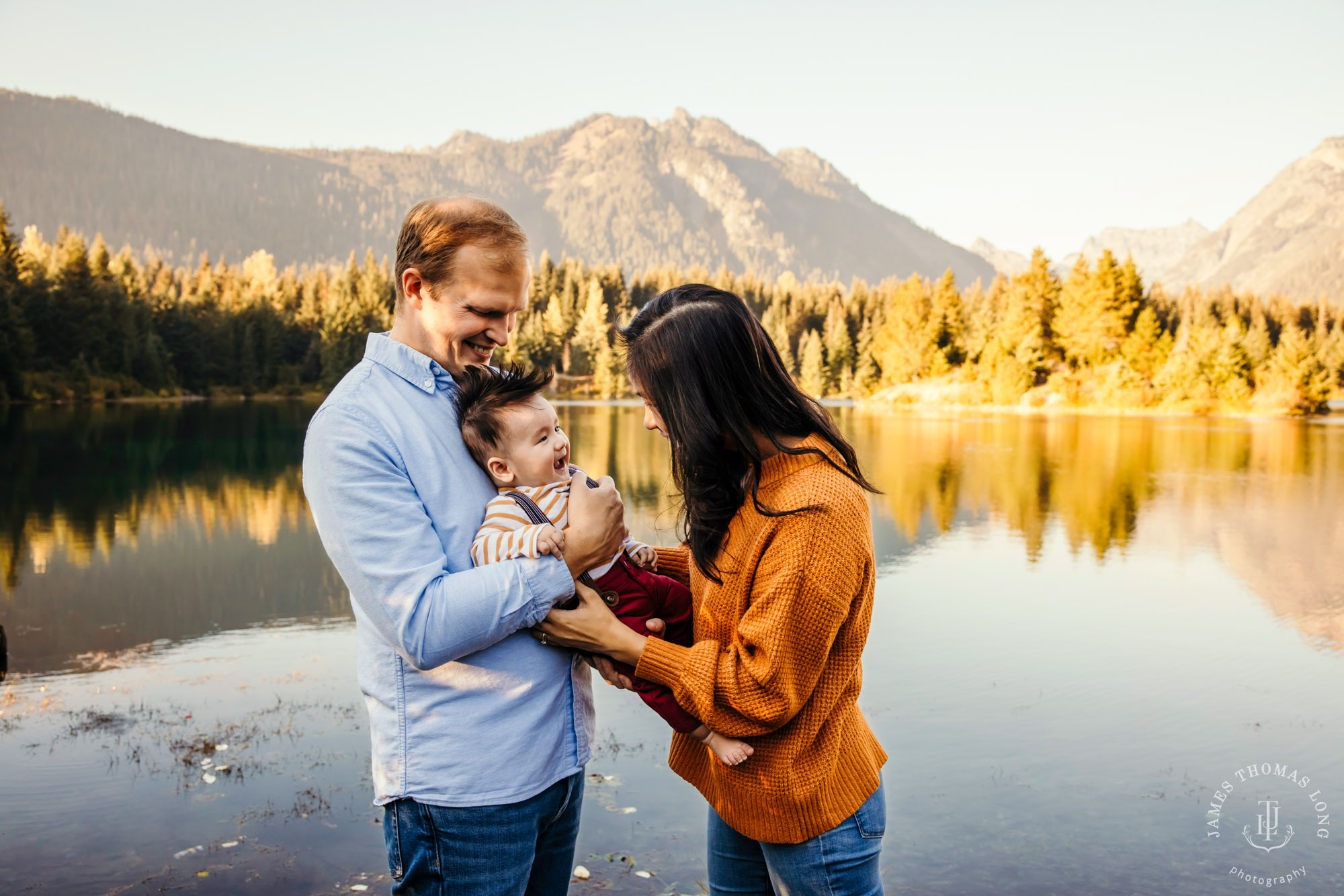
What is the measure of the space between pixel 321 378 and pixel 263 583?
54.7 m

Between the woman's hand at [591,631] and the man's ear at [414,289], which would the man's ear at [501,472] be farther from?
the man's ear at [414,289]

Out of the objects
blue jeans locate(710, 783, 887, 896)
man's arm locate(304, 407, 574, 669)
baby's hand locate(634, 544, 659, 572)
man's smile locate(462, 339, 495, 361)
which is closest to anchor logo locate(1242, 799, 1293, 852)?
blue jeans locate(710, 783, 887, 896)

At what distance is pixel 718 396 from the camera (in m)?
1.99

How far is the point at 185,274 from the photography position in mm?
86125

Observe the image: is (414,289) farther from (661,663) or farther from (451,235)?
(661,663)

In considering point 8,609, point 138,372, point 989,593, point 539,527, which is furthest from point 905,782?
point 138,372

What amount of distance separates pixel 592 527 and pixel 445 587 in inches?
14.5

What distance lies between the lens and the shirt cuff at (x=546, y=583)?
1839 millimetres

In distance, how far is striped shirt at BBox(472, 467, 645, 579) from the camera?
1.87 m

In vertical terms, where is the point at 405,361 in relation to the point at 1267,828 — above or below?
above

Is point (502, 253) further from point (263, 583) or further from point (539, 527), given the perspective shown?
point (263, 583)

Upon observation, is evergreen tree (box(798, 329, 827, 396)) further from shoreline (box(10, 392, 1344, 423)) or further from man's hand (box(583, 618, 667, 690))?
man's hand (box(583, 618, 667, 690))

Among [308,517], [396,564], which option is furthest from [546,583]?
[308,517]

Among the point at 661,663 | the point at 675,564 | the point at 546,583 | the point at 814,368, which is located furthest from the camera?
the point at 814,368
